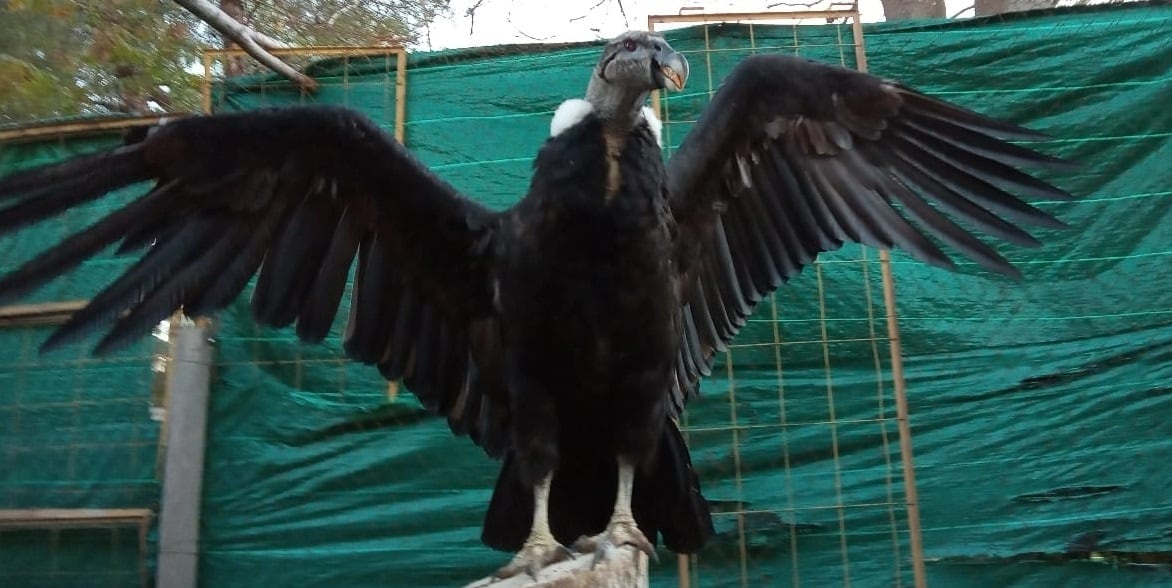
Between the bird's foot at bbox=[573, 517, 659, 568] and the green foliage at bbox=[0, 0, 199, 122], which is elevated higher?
the green foliage at bbox=[0, 0, 199, 122]

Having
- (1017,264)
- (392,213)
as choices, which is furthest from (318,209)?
(1017,264)

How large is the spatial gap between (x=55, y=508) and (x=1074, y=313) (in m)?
4.23

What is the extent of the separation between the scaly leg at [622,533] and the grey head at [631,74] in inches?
38.4

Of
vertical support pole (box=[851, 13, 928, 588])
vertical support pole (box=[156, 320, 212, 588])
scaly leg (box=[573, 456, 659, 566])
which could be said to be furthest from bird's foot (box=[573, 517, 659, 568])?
vertical support pole (box=[156, 320, 212, 588])

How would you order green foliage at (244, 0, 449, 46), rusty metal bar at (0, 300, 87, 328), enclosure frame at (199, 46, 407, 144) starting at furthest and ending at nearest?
green foliage at (244, 0, 449, 46)
enclosure frame at (199, 46, 407, 144)
rusty metal bar at (0, 300, 87, 328)

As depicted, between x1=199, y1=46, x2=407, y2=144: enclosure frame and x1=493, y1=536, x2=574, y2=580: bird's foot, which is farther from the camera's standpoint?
x1=199, y1=46, x2=407, y2=144: enclosure frame

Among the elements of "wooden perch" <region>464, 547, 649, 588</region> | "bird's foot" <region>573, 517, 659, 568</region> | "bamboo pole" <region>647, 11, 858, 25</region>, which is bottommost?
"wooden perch" <region>464, 547, 649, 588</region>

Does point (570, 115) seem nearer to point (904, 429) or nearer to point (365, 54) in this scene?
point (904, 429)

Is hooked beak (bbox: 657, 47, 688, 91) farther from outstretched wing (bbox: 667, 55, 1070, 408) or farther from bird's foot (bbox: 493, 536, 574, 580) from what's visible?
bird's foot (bbox: 493, 536, 574, 580)

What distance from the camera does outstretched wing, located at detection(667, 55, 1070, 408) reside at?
3.12 m

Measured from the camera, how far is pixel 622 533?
2.64 m

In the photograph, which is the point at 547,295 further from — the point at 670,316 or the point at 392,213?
the point at 392,213

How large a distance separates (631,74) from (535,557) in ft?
4.16

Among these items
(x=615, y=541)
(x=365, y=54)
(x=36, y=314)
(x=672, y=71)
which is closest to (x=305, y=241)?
(x=672, y=71)
